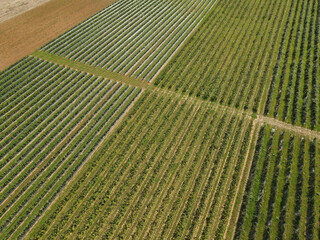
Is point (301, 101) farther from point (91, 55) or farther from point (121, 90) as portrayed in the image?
Result: point (91, 55)

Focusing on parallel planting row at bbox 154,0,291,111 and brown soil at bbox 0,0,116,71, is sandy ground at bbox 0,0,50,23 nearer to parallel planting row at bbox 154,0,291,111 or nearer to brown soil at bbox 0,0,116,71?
brown soil at bbox 0,0,116,71

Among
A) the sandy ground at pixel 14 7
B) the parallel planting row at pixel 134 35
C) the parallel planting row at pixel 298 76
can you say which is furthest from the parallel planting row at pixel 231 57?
the sandy ground at pixel 14 7

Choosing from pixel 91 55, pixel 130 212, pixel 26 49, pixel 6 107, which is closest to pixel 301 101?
pixel 130 212

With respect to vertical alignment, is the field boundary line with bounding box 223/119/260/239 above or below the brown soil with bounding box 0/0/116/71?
below

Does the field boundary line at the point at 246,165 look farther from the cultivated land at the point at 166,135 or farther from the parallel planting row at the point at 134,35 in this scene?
the parallel planting row at the point at 134,35

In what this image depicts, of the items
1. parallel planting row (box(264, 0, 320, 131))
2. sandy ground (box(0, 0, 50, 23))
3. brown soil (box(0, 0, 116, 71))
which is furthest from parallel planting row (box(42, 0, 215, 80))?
parallel planting row (box(264, 0, 320, 131))

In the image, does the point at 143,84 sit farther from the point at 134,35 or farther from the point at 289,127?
the point at 289,127

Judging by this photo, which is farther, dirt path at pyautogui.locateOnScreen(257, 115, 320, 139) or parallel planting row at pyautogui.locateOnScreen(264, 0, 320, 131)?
parallel planting row at pyautogui.locateOnScreen(264, 0, 320, 131)

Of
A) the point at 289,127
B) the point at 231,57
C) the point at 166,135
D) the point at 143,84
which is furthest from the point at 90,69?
the point at 289,127
